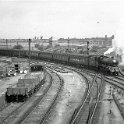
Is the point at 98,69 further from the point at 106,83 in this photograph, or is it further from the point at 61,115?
the point at 61,115

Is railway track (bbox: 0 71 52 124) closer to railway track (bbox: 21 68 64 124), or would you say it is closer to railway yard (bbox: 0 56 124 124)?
railway yard (bbox: 0 56 124 124)

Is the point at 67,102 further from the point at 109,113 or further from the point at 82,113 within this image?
the point at 109,113

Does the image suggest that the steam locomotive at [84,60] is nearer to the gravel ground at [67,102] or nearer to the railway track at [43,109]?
the gravel ground at [67,102]

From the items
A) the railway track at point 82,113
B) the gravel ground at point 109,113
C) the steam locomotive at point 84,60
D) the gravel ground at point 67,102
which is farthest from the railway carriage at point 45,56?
the railway track at point 82,113

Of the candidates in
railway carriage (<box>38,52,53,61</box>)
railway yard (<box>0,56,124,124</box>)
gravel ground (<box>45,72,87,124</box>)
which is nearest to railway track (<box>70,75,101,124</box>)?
railway yard (<box>0,56,124,124</box>)

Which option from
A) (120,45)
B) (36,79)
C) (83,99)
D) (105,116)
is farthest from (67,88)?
(120,45)
